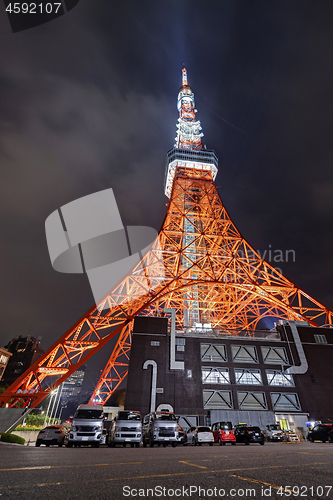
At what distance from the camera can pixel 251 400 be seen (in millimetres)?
26141

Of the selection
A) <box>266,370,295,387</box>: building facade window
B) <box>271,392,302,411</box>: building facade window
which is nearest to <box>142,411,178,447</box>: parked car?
<box>271,392,302,411</box>: building facade window

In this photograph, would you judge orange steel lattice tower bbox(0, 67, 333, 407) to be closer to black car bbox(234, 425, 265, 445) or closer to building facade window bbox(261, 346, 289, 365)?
building facade window bbox(261, 346, 289, 365)

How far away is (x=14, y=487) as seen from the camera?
145 inches

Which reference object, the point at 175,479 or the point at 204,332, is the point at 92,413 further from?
the point at 204,332

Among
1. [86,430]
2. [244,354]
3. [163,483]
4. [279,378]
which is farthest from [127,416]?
[279,378]

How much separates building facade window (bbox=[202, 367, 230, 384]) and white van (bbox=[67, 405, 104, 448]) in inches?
595

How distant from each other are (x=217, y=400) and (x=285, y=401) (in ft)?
23.7

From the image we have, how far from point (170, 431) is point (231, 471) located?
34.3 feet

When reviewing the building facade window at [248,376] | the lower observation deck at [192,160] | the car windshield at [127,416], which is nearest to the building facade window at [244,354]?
the building facade window at [248,376]

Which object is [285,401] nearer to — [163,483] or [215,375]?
[215,375]

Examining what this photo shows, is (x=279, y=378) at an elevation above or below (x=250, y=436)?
above

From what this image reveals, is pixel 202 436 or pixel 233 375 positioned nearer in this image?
pixel 202 436

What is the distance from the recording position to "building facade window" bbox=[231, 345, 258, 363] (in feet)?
92.2

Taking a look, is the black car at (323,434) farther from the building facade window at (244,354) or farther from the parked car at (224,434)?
the building facade window at (244,354)
